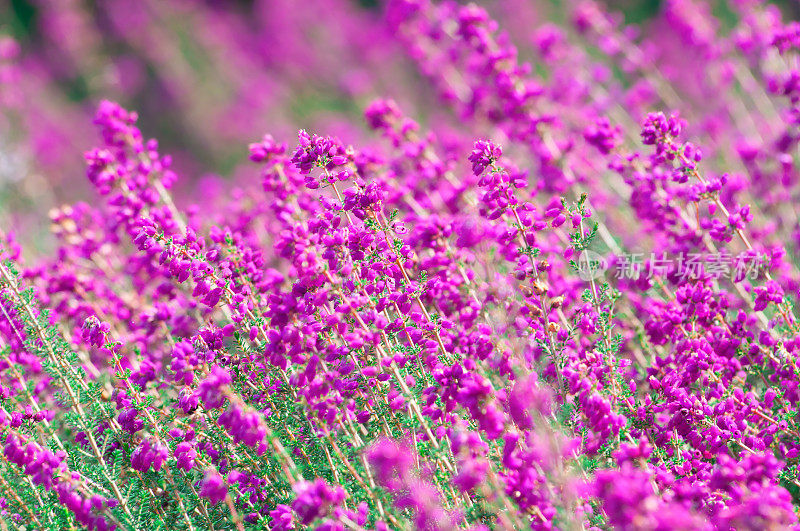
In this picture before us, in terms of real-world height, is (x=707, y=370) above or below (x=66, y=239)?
below

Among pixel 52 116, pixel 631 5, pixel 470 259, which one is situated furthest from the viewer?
pixel 52 116

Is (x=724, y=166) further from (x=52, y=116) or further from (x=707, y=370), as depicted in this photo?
(x=52, y=116)

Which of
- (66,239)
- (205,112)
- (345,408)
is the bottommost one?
(345,408)

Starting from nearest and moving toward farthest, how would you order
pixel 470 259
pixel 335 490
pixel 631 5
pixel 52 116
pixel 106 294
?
pixel 335 490 → pixel 470 259 → pixel 106 294 → pixel 631 5 → pixel 52 116

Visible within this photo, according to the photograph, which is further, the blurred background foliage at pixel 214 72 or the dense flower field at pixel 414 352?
the blurred background foliage at pixel 214 72

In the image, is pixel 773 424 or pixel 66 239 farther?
pixel 66 239

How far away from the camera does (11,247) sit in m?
3.78

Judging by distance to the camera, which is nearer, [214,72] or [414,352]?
[414,352]

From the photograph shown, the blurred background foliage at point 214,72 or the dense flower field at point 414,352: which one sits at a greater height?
the blurred background foliage at point 214,72

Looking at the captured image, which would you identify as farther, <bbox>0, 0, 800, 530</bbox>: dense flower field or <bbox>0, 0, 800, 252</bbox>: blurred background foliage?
<bbox>0, 0, 800, 252</bbox>: blurred background foliage

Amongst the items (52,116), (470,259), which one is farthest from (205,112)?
(470,259)

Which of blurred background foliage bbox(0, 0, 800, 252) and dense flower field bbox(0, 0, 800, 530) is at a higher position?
blurred background foliage bbox(0, 0, 800, 252)

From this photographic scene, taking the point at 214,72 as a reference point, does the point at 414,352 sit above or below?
below

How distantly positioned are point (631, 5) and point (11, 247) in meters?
11.5
